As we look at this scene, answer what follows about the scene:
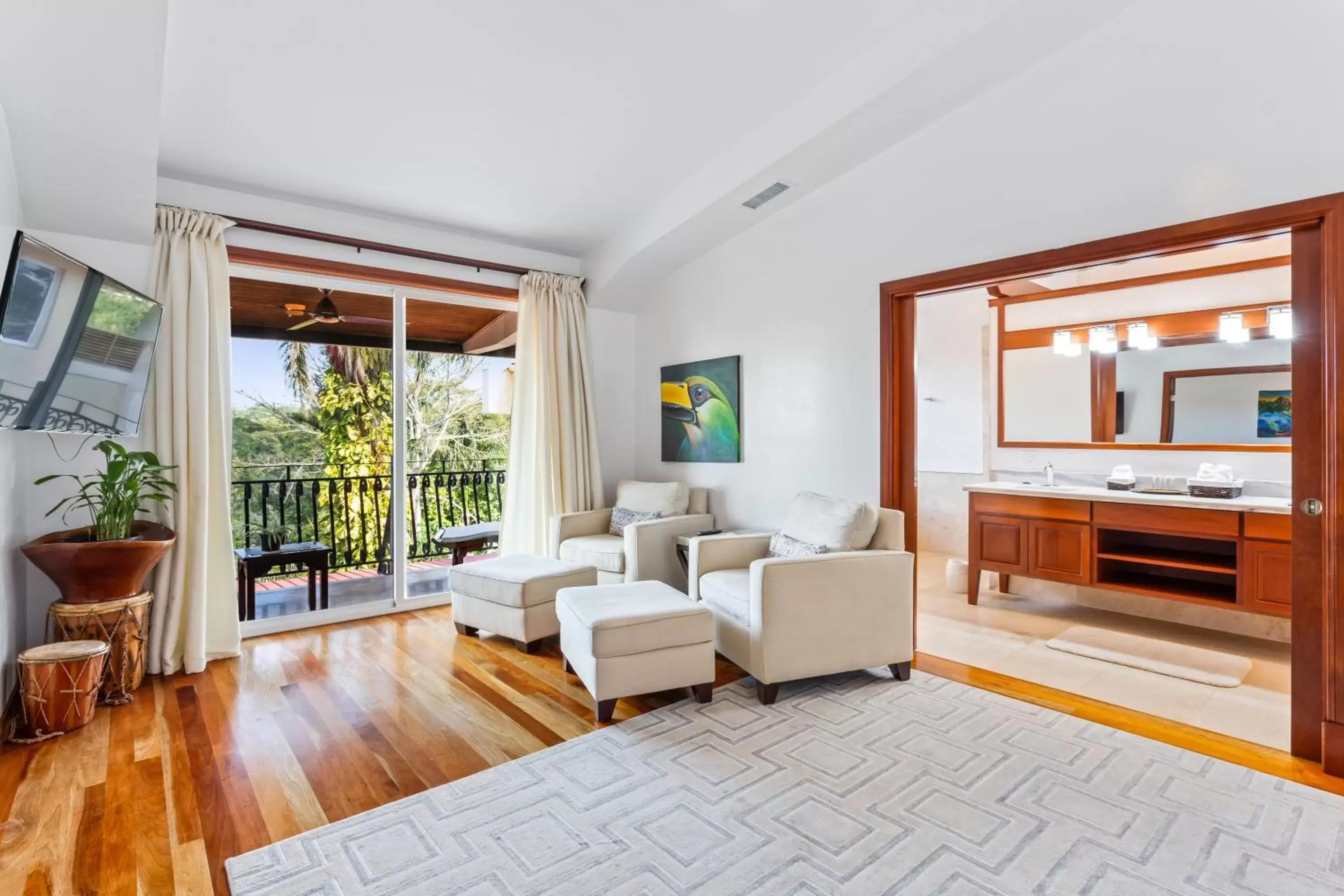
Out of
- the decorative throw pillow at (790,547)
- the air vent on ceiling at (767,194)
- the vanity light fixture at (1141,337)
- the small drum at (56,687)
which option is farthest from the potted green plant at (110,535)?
the vanity light fixture at (1141,337)

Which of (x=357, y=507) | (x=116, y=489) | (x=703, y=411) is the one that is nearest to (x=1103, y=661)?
(x=703, y=411)

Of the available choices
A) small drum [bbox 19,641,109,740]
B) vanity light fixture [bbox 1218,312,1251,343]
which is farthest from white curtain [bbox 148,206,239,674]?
vanity light fixture [bbox 1218,312,1251,343]

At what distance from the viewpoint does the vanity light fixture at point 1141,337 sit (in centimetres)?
421

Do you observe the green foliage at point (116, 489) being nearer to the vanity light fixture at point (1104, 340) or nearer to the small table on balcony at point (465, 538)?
the small table on balcony at point (465, 538)

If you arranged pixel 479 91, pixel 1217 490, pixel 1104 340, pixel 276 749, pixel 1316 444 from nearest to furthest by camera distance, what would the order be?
pixel 1316 444, pixel 276 749, pixel 479 91, pixel 1217 490, pixel 1104 340

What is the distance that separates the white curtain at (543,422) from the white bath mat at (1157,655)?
10.9 ft

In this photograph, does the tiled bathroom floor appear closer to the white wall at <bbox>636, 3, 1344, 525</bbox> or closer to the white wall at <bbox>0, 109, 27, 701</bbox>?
the white wall at <bbox>636, 3, 1344, 525</bbox>

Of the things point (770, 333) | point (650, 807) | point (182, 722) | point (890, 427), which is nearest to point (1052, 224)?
point (890, 427)

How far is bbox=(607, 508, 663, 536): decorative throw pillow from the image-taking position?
14.7 ft

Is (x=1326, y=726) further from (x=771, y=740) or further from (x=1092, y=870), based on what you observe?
(x=771, y=740)

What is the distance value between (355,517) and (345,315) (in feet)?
4.40

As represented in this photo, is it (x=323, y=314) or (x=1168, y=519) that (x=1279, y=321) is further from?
(x=323, y=314)

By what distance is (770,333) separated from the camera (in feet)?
13.6

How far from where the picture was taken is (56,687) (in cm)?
255
